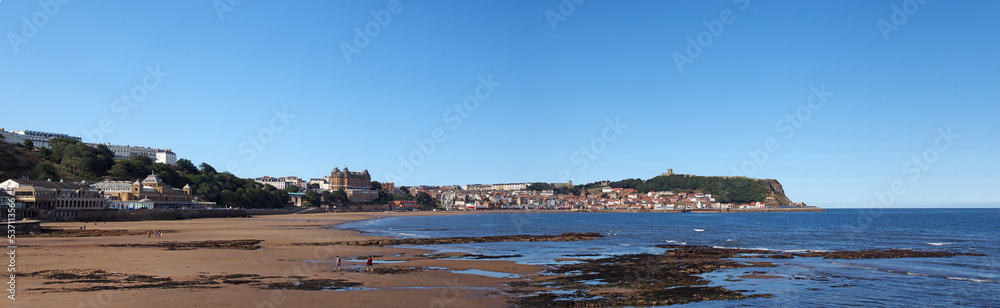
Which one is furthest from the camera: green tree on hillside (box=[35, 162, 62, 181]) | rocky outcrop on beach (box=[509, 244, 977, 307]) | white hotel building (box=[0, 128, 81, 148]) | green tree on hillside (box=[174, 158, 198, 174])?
white hotel building (box=[0, 128, 81, 148])

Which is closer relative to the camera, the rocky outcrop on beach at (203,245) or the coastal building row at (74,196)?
the rocky outcrop on beach at (203,245)

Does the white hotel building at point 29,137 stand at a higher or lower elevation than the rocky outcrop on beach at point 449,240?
higher

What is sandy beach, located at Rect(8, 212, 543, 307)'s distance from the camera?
18.7m

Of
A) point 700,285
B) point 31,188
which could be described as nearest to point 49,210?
point 31,188

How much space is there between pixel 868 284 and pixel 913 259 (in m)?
12.9

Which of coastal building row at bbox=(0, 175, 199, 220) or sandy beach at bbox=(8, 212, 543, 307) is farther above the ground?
coastal building row at bbox=(0, 175, 199, 220)

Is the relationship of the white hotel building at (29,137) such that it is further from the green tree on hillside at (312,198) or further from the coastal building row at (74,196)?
the coastal building row at (74,196)

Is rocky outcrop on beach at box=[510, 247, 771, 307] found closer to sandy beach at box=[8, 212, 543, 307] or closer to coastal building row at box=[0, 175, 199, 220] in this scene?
sandy beach at box=[8, 212, 543, 307]

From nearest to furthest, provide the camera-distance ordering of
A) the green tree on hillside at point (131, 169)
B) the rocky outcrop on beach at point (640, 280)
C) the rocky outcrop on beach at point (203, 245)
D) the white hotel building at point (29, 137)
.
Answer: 1. the rocky outcrop on beach at point (640, 280)
2. the rocky outcrop on beach at point (203, 245)
3. the green tree on hillside at point (131, 169)
4. the white hotel building at point (29, 137)

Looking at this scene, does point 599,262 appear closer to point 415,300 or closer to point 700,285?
point 700,285

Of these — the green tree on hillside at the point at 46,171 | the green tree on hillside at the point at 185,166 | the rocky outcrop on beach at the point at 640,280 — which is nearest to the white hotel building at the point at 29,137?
the green tree on hillside at the point at 185,166

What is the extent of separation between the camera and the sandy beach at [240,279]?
1867 centimetres

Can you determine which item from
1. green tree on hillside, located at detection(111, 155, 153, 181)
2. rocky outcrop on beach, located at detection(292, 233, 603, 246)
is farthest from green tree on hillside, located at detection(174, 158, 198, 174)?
rocky outcrop on beach, located at detection(292, 233, 603, 246)

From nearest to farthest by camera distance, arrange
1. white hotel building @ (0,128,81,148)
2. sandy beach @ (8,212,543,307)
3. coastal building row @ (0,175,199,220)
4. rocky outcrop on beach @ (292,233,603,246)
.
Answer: sandy beach @ (8,212,543,307) < rocky outcrop on beach @ (292,233,603,246) < coastal building row @ (0,175,199,220) < white hotel building @ (0,128,81,148)
